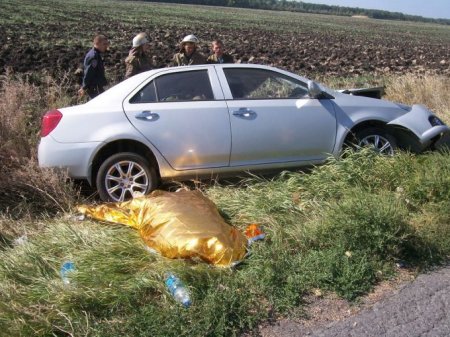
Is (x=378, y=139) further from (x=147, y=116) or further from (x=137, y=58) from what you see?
(x=137, y=58)

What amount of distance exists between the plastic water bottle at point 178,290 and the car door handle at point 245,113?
2.65 metres

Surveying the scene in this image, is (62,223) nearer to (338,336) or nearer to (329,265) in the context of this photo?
(329,265)

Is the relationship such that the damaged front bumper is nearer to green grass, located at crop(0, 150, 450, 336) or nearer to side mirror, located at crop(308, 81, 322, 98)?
green grass, located at crop(0, 150, 450, 336)

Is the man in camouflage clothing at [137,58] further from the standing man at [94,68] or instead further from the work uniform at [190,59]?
the work uniform at [190,59]

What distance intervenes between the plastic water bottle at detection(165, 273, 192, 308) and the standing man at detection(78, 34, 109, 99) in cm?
534

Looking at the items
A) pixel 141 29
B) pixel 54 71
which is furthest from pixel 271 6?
pixel 54 71

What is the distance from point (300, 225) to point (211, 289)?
4.18 feet

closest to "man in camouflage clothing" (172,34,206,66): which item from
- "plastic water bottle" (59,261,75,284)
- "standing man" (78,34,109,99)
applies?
"standing man" (78,34,109,99)

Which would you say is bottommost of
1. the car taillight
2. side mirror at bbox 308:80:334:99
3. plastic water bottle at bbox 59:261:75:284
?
plastic water bottle at bbox 59:261:75:284

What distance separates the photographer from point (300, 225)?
15.1 feet

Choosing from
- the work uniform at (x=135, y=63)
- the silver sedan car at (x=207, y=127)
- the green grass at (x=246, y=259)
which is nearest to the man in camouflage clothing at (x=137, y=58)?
the work uniform at (x=135, y=63)

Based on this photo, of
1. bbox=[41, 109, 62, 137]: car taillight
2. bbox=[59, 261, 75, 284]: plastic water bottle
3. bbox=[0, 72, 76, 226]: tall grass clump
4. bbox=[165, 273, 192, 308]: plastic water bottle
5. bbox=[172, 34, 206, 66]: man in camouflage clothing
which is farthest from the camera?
bbox=[172, 34, 206, 66]: man in camouflage clothing

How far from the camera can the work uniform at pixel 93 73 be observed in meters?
8.28

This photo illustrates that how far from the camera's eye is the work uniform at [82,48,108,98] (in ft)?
27.2
